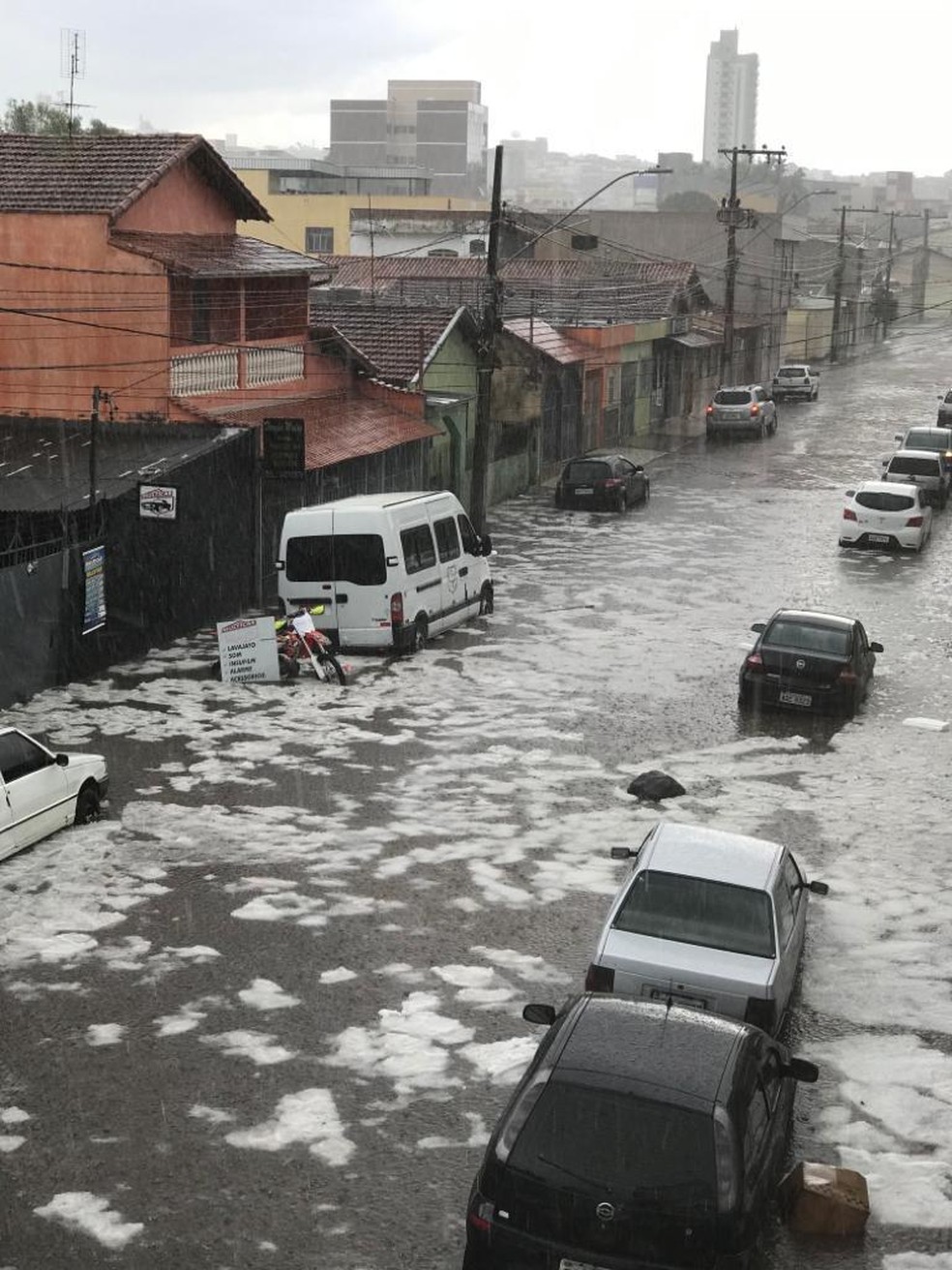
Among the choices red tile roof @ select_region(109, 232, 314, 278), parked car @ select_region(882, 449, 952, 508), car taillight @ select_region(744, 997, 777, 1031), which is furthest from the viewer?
parked car @ select_region(882, 449, 952, 508)

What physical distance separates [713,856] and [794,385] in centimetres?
5799

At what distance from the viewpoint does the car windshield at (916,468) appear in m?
41.5

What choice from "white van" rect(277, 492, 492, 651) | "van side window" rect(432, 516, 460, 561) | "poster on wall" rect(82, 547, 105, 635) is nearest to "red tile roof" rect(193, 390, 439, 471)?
"van side window" rect(432, 516, 460, 561)

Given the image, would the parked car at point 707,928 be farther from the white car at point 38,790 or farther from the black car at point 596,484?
the black car at point 596,484

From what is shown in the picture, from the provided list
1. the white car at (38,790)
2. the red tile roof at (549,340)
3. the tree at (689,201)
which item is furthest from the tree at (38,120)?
the tree at (689,201)

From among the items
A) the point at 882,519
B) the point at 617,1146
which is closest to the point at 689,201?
the point at 882,519

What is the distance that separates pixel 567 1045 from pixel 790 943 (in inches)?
150

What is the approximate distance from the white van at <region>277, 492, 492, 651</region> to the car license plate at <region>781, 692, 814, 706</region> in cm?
581

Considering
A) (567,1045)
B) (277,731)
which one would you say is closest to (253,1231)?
(567,1045)

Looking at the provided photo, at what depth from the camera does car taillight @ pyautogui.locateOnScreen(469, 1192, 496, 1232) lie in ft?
25.9

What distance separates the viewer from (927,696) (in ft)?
73.2

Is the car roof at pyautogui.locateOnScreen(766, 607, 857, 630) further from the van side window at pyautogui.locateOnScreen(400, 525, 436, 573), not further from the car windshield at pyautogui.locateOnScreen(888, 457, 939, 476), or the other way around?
the car windshield at pyautogui.locateOnScreen(888, 457, 939, 476)

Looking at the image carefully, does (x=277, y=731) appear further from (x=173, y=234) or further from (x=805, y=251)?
(x=805, y=251)

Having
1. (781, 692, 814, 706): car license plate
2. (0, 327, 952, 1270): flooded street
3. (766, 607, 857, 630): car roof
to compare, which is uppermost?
(766, 607, 857, 630): car roof
